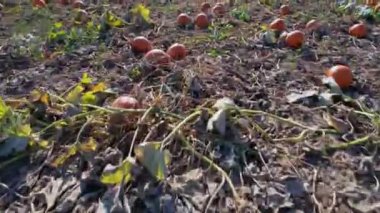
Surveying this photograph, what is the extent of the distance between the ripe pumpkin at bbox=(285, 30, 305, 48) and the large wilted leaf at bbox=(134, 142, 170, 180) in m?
2.11

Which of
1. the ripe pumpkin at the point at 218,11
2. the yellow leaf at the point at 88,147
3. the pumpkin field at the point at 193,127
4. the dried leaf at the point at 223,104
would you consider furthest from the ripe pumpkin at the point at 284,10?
the yellow leaf at the point at 88,147

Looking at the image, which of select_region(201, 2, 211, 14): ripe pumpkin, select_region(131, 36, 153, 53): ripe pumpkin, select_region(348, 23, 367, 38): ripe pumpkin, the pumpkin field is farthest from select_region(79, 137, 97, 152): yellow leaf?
select_region(201, 2, 211, 14): ripe pumpkin

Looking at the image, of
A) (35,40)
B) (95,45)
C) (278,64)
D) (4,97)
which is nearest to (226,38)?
(278,64)

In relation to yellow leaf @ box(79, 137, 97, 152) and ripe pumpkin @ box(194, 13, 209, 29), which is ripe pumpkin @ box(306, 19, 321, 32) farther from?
yellow leaf @ box(79, 137, 97, 152)

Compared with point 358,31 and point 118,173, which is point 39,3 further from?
point 118,173

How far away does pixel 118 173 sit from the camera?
2039 mm

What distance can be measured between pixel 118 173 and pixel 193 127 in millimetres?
498

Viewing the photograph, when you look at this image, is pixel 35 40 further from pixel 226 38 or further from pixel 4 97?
pixel 226 38

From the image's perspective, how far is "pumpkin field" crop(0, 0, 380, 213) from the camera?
2.09 meters

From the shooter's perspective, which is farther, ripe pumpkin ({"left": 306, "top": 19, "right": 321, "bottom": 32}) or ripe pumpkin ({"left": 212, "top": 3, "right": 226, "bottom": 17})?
ripe pumpkin ({"left": 212, "top": 3, "right": 226, "bottom": 17})

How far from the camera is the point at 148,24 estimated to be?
471cm

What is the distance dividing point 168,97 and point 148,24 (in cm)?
206

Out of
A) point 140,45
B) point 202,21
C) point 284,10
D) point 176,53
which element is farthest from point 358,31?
point 140,45

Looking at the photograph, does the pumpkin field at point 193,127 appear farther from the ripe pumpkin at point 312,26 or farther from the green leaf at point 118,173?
the ripe pumpkin at point 312,26
